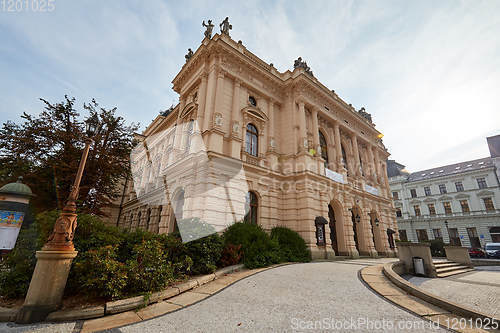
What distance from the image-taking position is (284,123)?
17.8m

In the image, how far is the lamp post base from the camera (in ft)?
12.8

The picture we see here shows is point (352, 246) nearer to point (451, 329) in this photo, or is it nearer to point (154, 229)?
point (451, 329)

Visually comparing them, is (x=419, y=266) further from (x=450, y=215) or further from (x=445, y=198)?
(x=445, y=198)

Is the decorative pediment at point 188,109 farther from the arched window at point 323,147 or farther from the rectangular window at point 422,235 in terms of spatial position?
the rectangular window at point 422,235

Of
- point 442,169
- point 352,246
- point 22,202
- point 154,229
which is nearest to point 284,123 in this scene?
point 352,246

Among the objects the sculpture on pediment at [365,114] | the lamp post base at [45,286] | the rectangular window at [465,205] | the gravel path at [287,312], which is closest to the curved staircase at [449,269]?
the gravel path at [287,312]

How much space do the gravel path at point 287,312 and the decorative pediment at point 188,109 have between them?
13.4m

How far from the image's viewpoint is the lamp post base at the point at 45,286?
3.91 m

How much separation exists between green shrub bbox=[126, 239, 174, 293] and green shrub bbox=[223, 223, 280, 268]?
415 centimetres

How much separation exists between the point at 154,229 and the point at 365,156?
2396cm

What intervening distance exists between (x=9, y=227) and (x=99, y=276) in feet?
14.3

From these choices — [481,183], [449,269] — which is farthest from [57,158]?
[481,183]

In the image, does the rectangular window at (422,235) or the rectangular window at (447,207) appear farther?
the rectangular window at (422,235)

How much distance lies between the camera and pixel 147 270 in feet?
17.5
